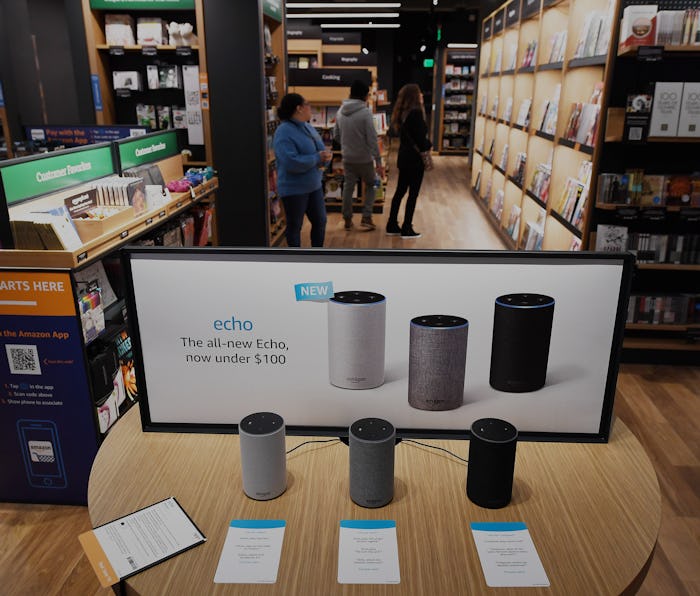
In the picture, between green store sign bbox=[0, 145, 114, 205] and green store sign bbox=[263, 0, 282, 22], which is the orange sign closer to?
green store sign bbox=[0, 145, 114, 205]

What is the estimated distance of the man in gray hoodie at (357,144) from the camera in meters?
6.60

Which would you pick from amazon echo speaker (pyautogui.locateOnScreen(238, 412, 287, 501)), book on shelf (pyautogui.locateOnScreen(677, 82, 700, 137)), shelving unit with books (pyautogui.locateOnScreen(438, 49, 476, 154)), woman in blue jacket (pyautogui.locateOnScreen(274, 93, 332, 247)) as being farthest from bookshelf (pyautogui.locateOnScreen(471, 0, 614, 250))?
shelving unit with books (pyautogui.locateOnScreen(438, 49, 476, 154))

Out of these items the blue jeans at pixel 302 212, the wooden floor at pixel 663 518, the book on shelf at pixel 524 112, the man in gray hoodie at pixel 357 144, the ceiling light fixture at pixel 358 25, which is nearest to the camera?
the wooden floor at pixel 663 518

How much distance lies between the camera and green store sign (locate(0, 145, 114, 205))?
2488 millimetres

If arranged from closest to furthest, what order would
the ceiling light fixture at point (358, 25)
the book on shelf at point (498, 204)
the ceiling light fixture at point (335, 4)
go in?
the book on shelf at point (498, 204) < the ceiling light fixture at point (335, 4) < the ceiling light fixture at point (358, 25)

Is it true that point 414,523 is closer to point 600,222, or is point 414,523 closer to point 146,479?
point 146,479

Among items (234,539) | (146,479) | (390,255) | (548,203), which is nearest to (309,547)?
(234,539)

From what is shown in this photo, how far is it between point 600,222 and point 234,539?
11.1 feet

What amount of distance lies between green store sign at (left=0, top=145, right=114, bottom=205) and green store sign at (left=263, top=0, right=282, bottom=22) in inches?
120

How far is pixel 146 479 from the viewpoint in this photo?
1.32 m

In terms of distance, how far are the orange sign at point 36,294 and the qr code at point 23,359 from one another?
5.9 inches

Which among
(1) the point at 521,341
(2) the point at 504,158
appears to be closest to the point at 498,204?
(2) the point at 504,158

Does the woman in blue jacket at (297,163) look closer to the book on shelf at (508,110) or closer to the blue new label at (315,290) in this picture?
the book on shelf at (508,110)

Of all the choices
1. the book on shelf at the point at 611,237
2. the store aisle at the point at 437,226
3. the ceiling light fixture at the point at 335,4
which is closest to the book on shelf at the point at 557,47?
the book on shelf at the point at 611,237
